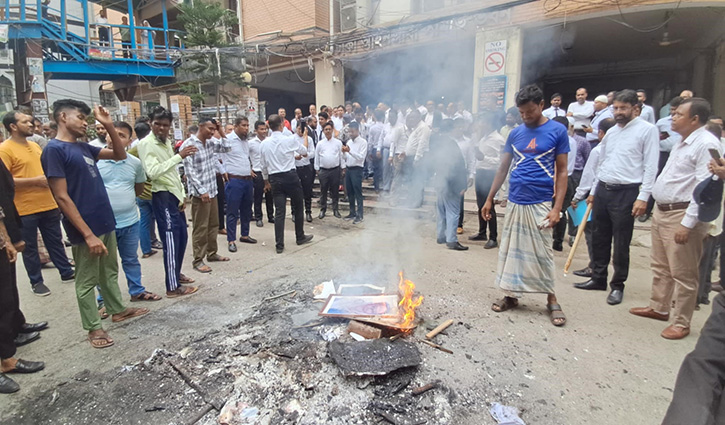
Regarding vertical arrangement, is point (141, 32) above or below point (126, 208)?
above

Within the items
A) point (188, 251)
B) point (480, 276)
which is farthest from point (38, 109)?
point (480, 276)

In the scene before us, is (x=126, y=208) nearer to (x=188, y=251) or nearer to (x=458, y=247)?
(x=188, y=251)

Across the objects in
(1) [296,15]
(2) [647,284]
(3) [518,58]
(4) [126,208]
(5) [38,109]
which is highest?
(1) [296,15]

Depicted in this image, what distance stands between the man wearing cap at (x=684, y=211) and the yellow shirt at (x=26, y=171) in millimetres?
6423

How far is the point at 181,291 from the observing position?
421 cm

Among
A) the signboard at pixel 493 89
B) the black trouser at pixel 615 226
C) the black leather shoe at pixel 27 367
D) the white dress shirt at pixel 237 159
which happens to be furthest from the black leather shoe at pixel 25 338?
the signboard at pixel 493 89

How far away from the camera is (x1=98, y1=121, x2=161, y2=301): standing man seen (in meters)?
3.79

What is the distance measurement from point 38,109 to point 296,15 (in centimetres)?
887

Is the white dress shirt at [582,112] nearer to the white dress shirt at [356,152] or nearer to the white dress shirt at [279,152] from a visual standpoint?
the white dress shirt at [356,152]

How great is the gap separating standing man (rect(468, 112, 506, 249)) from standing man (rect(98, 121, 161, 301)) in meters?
4.68

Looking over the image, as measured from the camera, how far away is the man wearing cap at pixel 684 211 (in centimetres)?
300

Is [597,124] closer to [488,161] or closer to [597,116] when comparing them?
[597,116]

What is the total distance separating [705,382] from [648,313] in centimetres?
208

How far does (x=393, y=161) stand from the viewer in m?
8.26
